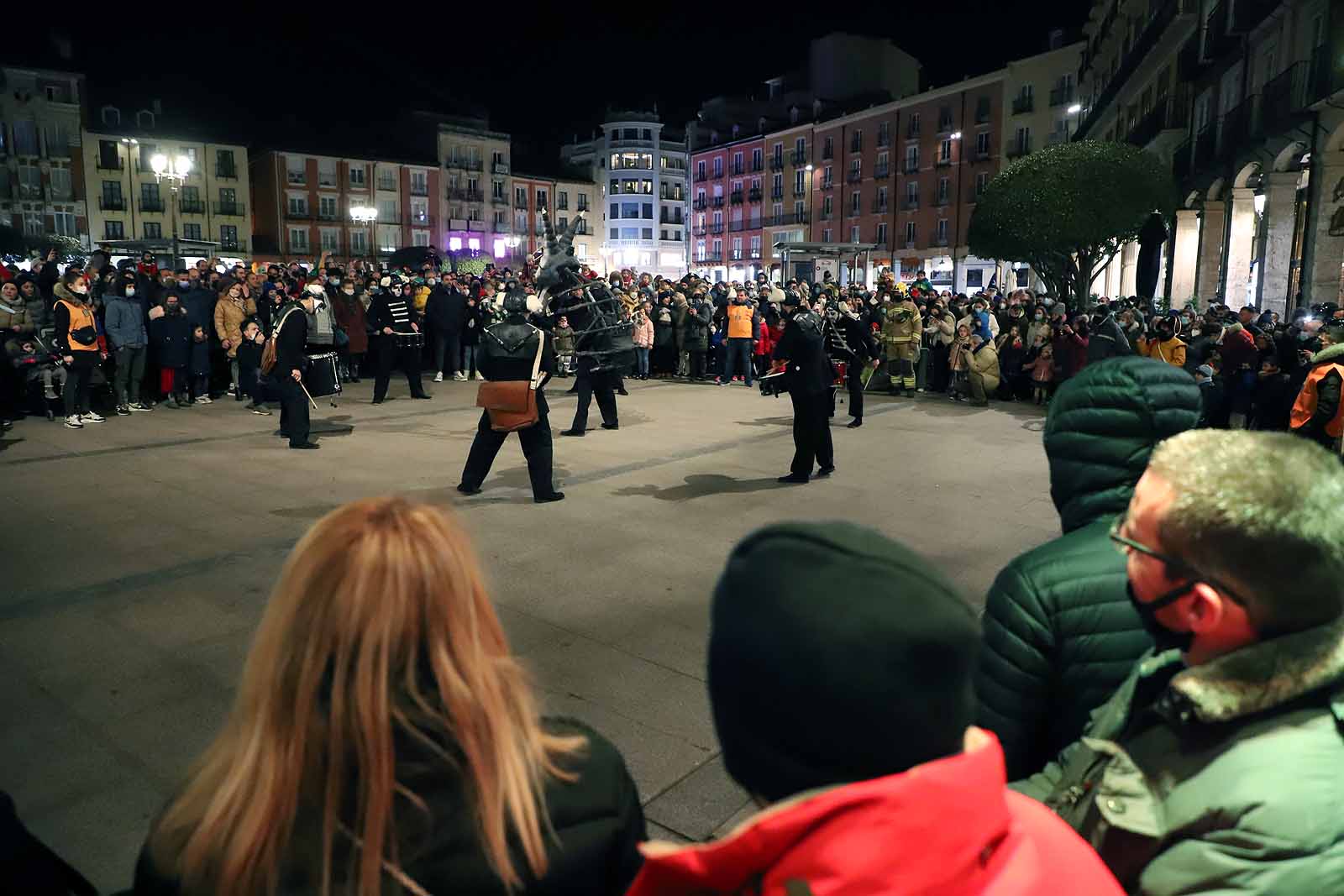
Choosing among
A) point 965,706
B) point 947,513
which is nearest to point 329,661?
point 965,706

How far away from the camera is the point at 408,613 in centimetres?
130

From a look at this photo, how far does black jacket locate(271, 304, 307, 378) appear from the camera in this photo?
1039 centimetres

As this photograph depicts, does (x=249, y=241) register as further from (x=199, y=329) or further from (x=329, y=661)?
(x=329, y=661)

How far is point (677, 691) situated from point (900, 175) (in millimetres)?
60024

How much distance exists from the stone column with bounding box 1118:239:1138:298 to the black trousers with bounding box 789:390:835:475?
1128 inches

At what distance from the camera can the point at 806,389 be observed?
9.02 m

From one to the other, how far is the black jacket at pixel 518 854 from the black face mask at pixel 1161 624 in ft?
2.89

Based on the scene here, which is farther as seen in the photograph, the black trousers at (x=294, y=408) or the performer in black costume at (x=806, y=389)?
the black trousers at (x=294, y=408)

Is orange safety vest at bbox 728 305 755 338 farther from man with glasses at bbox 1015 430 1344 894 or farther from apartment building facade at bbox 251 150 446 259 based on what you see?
apartment building facade at bbox 251 150 446 259

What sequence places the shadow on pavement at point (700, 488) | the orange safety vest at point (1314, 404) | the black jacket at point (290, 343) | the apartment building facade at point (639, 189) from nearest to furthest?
the orange safety vest at point (1314, 404), the shadow on pavement at point (700, 488), the black jacket at point (290, 343), the apartment building facade at point (639, 189)

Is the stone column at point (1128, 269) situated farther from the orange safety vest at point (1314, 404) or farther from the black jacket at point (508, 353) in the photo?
the black jacket at point (508, 353)

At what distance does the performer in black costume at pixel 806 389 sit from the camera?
29.4 ft

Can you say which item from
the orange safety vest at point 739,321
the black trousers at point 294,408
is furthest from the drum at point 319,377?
the orange safety vest at point 739,321

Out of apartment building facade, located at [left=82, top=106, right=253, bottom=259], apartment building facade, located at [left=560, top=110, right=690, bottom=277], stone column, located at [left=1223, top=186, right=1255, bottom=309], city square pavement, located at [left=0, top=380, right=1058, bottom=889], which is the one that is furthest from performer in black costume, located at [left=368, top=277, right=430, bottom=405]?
apartment building facade, located at [left=560, top=110, right=690, bottom=277]
